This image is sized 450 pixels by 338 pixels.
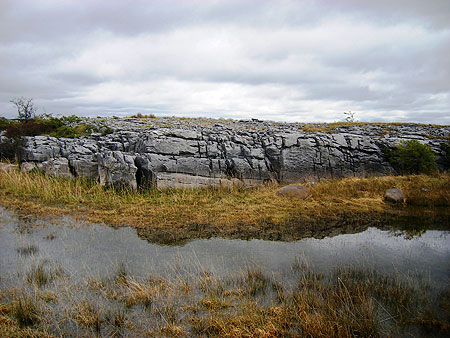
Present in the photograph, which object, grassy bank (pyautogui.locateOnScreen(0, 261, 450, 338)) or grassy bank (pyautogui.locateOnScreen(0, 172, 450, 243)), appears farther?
grassy bank (pyautogui.locateOnScreen(0, 172, 450, 243))

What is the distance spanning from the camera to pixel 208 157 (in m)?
18.0

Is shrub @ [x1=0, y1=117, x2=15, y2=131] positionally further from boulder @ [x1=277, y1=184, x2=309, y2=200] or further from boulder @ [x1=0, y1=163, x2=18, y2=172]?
boulder @ [x1=277, y1=184, x2=309, y2=200]

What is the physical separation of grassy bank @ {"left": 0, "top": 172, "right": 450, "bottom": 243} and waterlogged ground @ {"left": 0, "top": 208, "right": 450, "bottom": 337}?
44.3 inches

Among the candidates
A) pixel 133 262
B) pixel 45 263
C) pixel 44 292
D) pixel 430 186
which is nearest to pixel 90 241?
pixel 45 263

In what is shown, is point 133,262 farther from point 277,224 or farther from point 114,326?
point 277,224

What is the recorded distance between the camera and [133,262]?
27.9 ft

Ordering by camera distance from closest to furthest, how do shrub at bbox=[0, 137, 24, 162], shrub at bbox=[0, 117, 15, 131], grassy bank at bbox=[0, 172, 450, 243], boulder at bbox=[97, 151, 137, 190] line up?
grassy bank at bbox=[0, 172, 450, 243] < boulder at bbox=[97, 151, 137, 190] < shrub at bbox=[0, 137, 24, 162] < shrub at bbox=[0, 117, 15, 131]

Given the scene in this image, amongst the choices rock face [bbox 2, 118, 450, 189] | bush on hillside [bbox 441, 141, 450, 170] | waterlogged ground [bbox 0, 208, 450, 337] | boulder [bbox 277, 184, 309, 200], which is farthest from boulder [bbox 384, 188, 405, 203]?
bush on hillside [bbox 441, 141, 450, 170]

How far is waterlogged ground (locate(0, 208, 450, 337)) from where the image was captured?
18.5 feet

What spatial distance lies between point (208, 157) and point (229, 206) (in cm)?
502

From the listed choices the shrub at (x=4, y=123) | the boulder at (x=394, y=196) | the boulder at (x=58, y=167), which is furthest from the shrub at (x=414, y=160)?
the shrub at (x=4, y=123)

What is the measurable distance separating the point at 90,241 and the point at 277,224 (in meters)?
6.90

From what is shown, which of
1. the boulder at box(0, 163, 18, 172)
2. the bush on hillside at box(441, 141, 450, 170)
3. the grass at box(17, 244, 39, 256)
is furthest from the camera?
the bush on hillside at box(441, 141, 450, 170)

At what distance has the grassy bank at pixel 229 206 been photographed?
11538 millimetres
